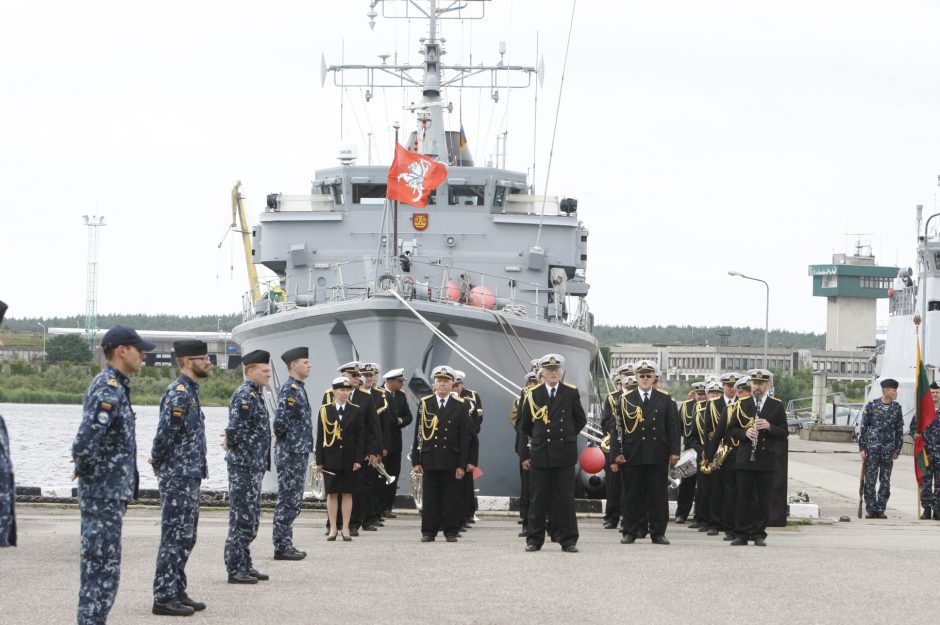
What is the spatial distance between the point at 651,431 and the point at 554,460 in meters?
1.36

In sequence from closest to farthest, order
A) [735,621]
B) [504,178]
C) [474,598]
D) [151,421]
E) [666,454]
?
[735,621]
[474,598]
[666,454]
[504,178]
[151,421]

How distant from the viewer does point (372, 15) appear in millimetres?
24719

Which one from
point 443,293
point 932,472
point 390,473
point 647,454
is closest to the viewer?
point 647,454

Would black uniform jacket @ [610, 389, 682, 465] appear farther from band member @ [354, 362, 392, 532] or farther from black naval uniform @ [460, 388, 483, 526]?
band member @ [354, 362, 392, 532]

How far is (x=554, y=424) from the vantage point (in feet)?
40.6

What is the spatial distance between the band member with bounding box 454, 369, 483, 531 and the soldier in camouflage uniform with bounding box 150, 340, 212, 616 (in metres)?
5.43

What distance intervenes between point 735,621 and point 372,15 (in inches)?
713

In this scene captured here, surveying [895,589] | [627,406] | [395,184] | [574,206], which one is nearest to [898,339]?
[574,206]

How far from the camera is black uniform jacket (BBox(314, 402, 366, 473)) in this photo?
500 inches

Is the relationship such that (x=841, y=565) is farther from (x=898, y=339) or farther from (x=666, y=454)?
(x=898, y=339)

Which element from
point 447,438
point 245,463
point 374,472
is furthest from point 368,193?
point 245,463

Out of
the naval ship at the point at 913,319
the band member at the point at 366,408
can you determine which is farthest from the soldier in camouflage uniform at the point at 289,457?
the naval ship at the point at 913,319

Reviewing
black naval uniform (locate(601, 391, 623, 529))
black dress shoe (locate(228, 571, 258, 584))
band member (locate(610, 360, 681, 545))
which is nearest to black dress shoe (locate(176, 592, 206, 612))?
black dress shoe (locate(228, 571, 258, 584))

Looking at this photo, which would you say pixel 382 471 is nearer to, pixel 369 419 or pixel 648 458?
pixel 369 419
